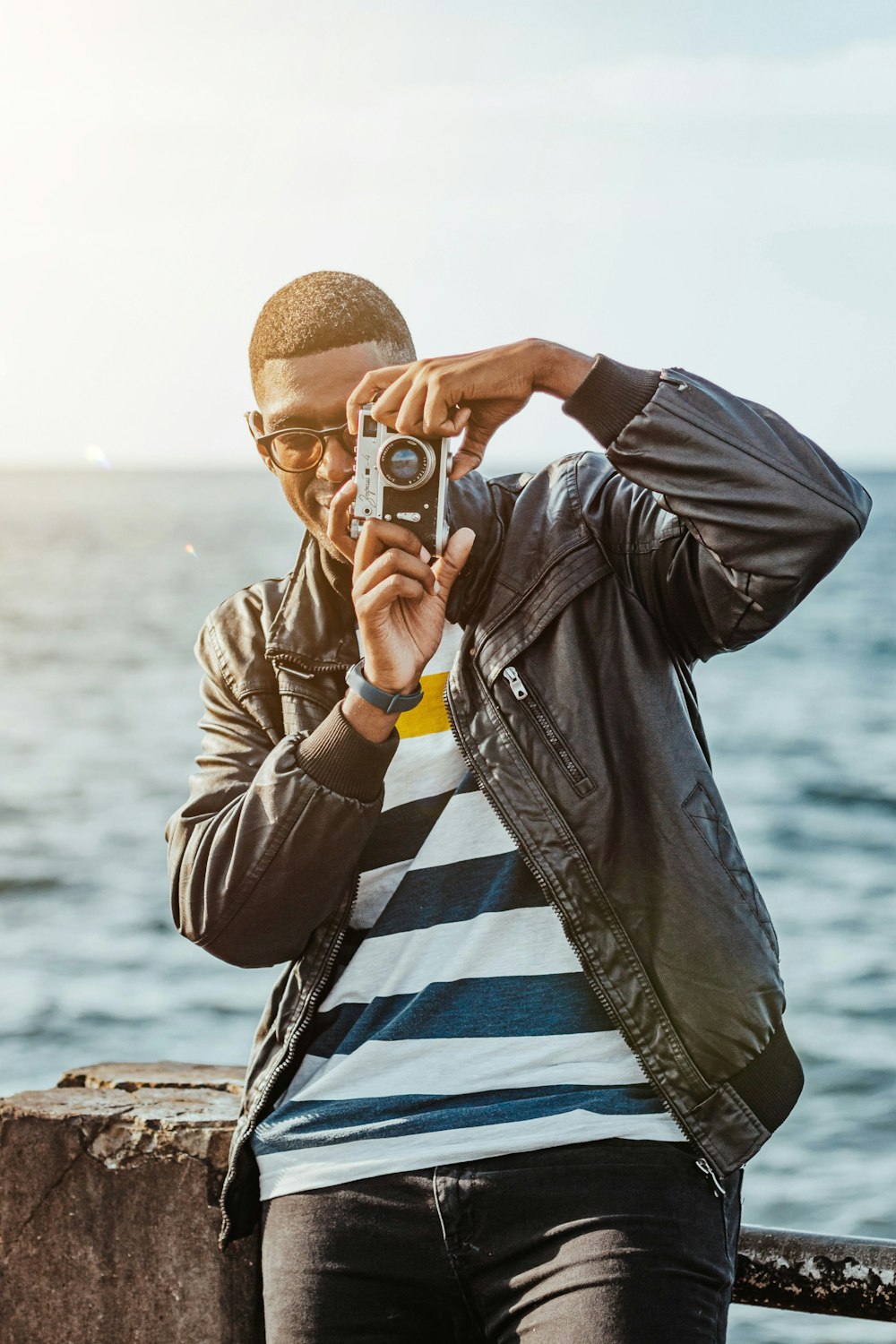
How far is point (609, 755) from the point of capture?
2445 millimetres

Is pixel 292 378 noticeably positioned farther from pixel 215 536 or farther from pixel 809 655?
pixel 215 536

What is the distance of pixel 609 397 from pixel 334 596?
2.36ft

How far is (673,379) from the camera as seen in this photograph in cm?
241

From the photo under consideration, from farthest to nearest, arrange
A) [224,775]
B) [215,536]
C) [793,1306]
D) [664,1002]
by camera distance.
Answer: [215,536] → [224,775] → [793,1306] → [664,1002]

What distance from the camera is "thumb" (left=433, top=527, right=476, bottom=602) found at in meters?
2.56

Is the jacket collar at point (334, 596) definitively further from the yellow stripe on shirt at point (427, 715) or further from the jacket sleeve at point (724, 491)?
the jacket sleeve at point (724, 491)

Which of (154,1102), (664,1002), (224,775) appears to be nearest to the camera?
Answer: (664,1002)

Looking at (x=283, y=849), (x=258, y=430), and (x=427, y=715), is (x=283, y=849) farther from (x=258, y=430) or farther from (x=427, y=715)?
(x=258, y=430)

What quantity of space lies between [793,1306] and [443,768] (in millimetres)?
1100

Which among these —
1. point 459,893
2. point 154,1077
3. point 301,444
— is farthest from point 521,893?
point 154,1077

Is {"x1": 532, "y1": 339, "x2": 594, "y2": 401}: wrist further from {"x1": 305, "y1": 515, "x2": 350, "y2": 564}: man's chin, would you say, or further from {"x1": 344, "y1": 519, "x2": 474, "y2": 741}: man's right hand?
{"x1": 305, "y1": 515, "x2": 350, "y2": 564}: man's chin

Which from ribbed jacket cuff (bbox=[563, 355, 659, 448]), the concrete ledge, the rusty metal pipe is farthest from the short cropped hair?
the rusty metal pipe

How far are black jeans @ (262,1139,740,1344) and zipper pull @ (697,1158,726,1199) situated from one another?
13 mm

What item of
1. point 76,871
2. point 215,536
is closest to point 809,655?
point 76,871
